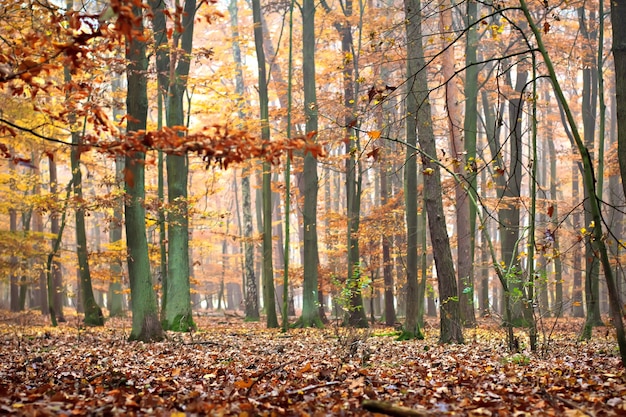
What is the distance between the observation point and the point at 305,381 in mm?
5613

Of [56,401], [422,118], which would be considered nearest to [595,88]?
[422,118]

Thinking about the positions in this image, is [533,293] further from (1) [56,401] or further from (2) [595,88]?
(2) [595,88]

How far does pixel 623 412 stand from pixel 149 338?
8.58 metres

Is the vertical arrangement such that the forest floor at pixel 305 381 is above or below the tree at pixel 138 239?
below

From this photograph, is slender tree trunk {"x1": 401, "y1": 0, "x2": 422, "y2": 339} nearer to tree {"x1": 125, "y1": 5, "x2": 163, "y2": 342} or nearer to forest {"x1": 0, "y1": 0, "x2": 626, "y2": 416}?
forest {"x1": 0, "y1": 0, "x2": 626, "y2": 416}

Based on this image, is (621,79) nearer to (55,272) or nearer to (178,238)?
(178,238)

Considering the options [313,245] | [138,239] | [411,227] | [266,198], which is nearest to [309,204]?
[313,245]

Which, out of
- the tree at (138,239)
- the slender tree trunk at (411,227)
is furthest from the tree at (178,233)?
the slender tree trunk at (411,227)

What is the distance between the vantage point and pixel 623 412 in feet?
12.6

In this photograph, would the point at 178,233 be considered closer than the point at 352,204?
Yes

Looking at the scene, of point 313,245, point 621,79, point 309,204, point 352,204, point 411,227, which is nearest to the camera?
point 621,79

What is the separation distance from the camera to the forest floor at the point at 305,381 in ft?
13.6

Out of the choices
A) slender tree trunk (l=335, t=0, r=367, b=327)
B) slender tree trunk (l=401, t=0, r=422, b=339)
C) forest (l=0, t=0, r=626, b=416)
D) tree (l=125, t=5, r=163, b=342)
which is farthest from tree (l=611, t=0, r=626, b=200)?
slender tree trunk (l=335, t=0, r=367, b=327)

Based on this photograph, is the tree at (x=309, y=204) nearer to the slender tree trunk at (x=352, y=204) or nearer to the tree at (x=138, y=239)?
the slender tree trunk at (x=352, y=204)
